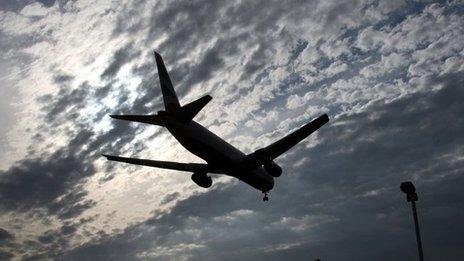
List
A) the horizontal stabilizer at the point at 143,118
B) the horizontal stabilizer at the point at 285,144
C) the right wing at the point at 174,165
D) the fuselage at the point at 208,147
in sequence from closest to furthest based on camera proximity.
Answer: the horizontal stabilizer at the point at 285,144 → the horizontal stabilizer at the point at 143,118 → the fuselage at the point at 208,147 → the right wing at the point at 174,165

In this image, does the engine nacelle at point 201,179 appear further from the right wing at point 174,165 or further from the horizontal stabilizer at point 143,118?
the horizontal stabilizer at point 143,118

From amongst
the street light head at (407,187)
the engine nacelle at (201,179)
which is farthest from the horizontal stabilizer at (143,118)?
the street light head at (407,187)

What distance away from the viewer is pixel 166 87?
1517 inches

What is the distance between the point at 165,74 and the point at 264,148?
12.3m

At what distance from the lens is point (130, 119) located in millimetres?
31500

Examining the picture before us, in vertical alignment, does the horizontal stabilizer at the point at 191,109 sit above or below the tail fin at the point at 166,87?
below

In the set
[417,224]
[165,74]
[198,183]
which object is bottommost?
[417,224]

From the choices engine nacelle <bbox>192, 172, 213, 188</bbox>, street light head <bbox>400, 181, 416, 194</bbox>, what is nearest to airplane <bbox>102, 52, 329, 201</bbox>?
engine nacelle <bbox>192, 172, 213, 188</bbox>

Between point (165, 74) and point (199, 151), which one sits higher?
point (165, 74)

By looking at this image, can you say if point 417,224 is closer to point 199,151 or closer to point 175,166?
point 199,151

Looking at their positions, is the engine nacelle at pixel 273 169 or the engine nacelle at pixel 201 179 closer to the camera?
the engine nacelle at pixel 273 169

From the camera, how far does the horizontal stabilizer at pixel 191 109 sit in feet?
97.8

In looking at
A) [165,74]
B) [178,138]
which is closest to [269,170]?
[178,138]

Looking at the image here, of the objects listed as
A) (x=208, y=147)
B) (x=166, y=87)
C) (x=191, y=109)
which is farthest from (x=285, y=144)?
(x=166, y=87)
